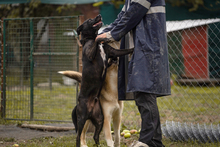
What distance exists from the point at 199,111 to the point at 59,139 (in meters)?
3.05

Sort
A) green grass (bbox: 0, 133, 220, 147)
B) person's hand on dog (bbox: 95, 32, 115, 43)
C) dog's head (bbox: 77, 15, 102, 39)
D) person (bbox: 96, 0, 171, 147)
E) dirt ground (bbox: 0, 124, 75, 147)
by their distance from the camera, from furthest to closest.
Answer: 1. dirt ground (bbox: 0, 124, 75, 147)
2. green grass (bbox: 0, 133, 220, 147)
3. dog's head (bbox: 77, 15, 102, 39)
4. person's hand on dog (bbox: 95, 32, 115, 43)
5. person (bbox: 96, 0, 171, 147)

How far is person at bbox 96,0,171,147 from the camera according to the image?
2.36 meters

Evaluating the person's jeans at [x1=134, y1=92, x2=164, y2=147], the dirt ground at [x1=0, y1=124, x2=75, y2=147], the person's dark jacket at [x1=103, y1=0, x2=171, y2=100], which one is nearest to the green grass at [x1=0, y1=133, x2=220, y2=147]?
the dirt ground at [x1=0, y1=124, x2=75, y2=147]

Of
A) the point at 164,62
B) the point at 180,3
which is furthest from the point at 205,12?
the point at 164,62

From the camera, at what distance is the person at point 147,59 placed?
236 cm

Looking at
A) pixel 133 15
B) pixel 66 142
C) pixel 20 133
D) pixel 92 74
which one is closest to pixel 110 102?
pixel 92 74

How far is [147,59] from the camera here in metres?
2.36

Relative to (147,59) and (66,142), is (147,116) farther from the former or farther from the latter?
(66,142)

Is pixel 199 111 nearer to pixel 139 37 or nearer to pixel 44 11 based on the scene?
pixel 139 37

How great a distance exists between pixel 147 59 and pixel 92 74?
65 cm

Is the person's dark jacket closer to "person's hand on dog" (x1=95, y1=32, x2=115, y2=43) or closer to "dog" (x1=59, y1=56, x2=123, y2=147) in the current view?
"person's hand on dog" (x1=95, y1=32, x2=115, y2=43)

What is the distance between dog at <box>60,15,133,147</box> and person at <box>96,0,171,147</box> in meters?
0.22

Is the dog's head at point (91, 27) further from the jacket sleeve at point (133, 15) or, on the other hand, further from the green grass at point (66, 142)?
the green grass at point (66, 142)

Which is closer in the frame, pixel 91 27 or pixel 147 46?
pixel 147 46
